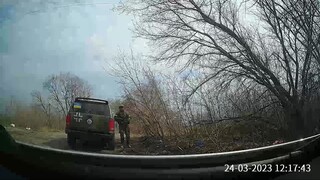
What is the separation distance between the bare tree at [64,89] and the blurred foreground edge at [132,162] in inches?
14.1

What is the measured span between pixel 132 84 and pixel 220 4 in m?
0.90

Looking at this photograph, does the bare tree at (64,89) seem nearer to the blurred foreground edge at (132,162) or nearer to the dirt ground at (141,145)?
the dirt ground at (141,145)

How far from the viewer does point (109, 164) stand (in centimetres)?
281

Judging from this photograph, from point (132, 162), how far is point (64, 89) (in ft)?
2.43

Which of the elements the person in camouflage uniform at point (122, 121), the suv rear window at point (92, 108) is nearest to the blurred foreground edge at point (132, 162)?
the person in camouflage uniform at point (122, 121)

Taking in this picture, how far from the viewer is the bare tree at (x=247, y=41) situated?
278cm

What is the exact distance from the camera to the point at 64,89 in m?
2.68

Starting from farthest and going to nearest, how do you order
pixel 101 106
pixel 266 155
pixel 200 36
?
pixel 266 155 < pixel 200 36 < pixel 101 106

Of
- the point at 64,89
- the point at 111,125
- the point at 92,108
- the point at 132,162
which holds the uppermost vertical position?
the point at 64,89

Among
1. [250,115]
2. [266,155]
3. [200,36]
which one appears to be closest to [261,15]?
[200,36]

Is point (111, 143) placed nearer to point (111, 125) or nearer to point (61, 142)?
point (111, 125)

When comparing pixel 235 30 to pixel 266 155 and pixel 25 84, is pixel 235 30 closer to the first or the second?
pixel 266 155

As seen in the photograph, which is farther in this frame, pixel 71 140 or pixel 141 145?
pixel 141 145

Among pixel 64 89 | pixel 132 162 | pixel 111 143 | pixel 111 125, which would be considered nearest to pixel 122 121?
pixel 111 125
